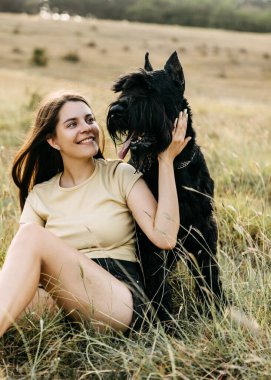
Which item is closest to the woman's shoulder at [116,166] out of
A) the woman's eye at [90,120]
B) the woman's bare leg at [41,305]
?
the woman's eye at [90,120]

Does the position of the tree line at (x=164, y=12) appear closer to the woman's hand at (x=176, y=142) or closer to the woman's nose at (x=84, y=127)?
the woman's nose at (x=84, y=127)

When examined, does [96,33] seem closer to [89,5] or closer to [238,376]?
[89,5]

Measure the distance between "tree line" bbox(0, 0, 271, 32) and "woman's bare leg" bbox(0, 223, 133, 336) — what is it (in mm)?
46764

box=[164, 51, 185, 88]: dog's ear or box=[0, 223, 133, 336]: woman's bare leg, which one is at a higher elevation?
box=[164, 51, 185, 88]: dog's ear

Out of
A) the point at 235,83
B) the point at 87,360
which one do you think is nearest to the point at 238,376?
the point at 87,360

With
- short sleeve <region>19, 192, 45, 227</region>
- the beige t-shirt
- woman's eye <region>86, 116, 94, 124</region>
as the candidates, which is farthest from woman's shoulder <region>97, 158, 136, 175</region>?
short sleeve <region>19, 192, 45, 227</region>

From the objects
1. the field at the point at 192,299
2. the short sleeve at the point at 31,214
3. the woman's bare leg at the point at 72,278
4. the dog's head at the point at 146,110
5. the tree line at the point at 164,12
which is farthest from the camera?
the tree line at the point at 164,12

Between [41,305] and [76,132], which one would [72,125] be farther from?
[41,305]

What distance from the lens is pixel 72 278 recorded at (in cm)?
319

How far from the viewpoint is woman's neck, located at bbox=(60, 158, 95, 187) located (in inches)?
143

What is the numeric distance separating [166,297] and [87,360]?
602 millimetres

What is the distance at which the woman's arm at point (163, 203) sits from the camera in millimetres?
3266

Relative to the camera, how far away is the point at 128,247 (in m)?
3.51

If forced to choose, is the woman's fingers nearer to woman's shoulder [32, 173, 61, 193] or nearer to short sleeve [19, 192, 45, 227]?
woman's shoulder [32, 173, 61, 193]
